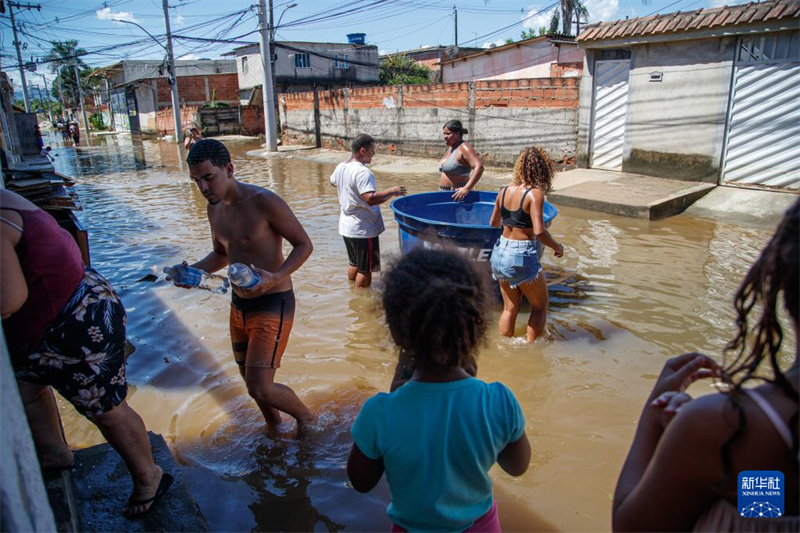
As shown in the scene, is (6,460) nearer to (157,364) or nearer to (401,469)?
(401,469)

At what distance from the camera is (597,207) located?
10039 millimetres

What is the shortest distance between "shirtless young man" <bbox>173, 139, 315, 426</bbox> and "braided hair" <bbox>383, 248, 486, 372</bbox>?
5.10ft

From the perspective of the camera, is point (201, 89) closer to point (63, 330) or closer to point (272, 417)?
point (272, 417)

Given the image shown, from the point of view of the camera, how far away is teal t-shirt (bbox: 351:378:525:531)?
5.25ft

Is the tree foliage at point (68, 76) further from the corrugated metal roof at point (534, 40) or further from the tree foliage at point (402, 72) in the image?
the corrugated metal roof at point (534, 40)

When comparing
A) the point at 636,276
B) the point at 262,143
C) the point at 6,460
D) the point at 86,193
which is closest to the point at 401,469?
the point at 6,460

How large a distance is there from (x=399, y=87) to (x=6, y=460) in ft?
60.7

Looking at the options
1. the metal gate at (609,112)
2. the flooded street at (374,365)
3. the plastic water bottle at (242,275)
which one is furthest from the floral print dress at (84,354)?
the metal gate at (609,112)

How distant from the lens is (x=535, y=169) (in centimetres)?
427

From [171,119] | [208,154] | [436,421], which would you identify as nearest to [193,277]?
[208,154]

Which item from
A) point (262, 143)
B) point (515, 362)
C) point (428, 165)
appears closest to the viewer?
point (515, 362)

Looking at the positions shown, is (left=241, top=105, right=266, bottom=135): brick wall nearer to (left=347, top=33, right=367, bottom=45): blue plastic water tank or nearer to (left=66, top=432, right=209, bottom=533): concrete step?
(left=347, top=33, right=367, bottom=45): blue plastic water tank

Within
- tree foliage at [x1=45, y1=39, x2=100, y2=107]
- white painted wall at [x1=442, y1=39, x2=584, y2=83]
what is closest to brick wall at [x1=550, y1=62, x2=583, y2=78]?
white painted wall at [x1=442, y1=39, x2=584, y2=83]

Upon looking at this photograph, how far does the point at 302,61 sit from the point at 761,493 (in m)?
37.7
